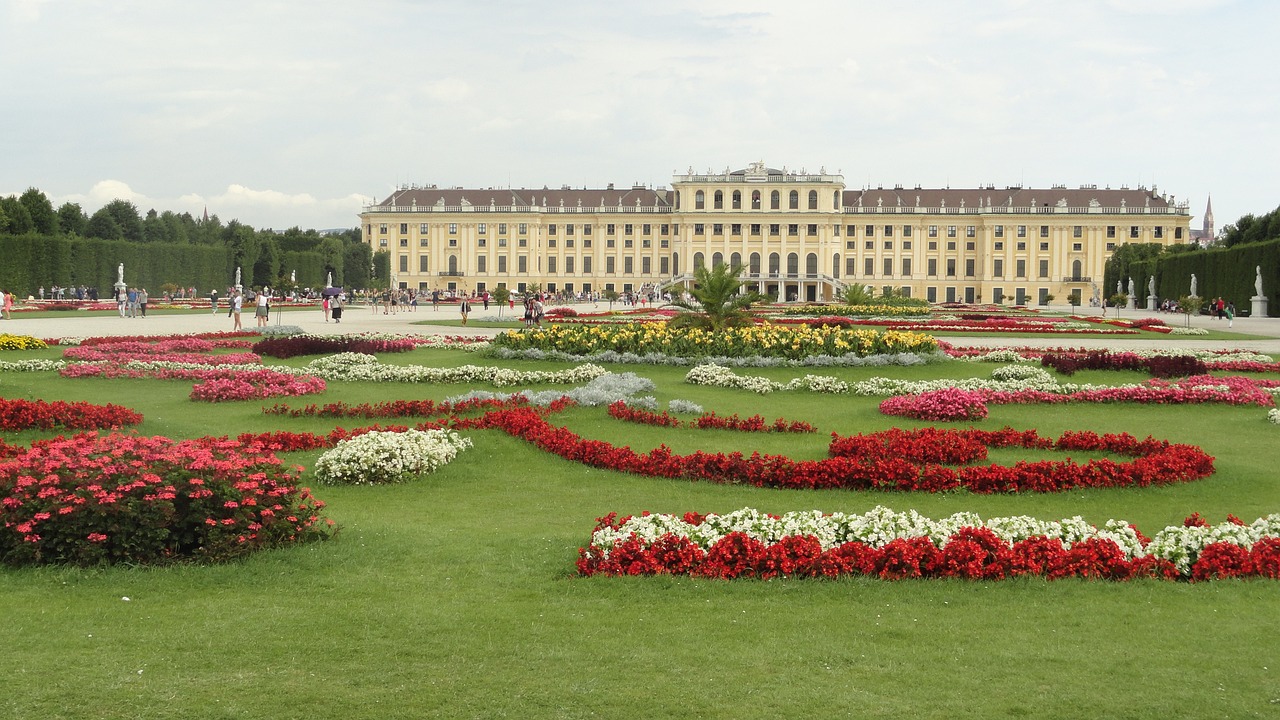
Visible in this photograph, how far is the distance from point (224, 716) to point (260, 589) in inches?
62.8

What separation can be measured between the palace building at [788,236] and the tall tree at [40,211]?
42.6 m

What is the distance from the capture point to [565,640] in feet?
15.1

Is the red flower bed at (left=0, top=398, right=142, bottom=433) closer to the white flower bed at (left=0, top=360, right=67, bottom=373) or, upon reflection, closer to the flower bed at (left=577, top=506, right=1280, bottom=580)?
the white flower bed at (left=0, top=360, right=67, bottom=373)

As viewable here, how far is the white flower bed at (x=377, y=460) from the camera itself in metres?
8.04

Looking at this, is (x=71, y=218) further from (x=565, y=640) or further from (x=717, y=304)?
(x=565, y=640)

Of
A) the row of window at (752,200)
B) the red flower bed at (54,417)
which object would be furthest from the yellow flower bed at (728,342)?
the row of window at (752,200)

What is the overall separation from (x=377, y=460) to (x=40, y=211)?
172 feet

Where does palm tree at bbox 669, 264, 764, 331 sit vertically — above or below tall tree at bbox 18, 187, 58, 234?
below

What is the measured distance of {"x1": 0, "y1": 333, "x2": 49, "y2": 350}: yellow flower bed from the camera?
726 inches

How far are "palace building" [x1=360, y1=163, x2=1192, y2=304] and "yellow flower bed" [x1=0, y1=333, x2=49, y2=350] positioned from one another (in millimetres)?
73128

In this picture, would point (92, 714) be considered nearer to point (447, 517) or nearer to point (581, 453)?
point (447, 517)

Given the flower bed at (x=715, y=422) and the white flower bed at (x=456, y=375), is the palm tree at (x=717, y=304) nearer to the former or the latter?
the white flower bed at (x=456, y=375)

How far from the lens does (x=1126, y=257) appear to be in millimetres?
76562

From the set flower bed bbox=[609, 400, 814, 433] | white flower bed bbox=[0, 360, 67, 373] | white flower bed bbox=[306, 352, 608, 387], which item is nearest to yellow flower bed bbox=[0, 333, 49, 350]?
white flower bed bbox=[0, 360, 67, 373]
